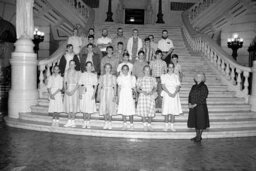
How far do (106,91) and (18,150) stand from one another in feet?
7.68

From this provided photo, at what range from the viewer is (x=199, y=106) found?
6.22 metres

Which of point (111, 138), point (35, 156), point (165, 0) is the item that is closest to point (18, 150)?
point (35, 156)

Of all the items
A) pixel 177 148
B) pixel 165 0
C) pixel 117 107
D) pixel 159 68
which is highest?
pixel 165 0

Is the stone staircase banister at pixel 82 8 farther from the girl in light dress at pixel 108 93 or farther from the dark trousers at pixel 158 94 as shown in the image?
the girl in light dress at pixel 108 93

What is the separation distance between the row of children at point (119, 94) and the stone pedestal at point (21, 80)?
1485 millimetres

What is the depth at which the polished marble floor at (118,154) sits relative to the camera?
169 inches

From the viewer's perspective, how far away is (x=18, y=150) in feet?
16.6

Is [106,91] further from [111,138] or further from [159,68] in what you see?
[159,68]

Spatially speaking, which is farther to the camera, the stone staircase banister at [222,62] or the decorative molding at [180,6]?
the decorative molding at [180,6]

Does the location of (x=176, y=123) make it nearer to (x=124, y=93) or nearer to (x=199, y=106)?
(x=199, y=106)

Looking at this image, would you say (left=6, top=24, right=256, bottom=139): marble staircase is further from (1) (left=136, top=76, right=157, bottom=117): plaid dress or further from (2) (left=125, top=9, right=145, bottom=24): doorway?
(2) (left=125, top=9, right=145, bottom=24): doorway

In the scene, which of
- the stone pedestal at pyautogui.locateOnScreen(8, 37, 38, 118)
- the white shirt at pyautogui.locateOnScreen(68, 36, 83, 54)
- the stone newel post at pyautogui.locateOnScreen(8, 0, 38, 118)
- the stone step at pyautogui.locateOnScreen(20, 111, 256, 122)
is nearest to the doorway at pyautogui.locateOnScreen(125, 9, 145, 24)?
the white shirt at pyautogui.locateOnScreen(68, 36, 83, 54)

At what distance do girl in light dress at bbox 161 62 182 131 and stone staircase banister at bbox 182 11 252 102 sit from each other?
→ 2.93 meters

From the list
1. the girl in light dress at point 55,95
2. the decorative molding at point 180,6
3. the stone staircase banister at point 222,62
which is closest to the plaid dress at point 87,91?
the girl in light dress at point 55,95
